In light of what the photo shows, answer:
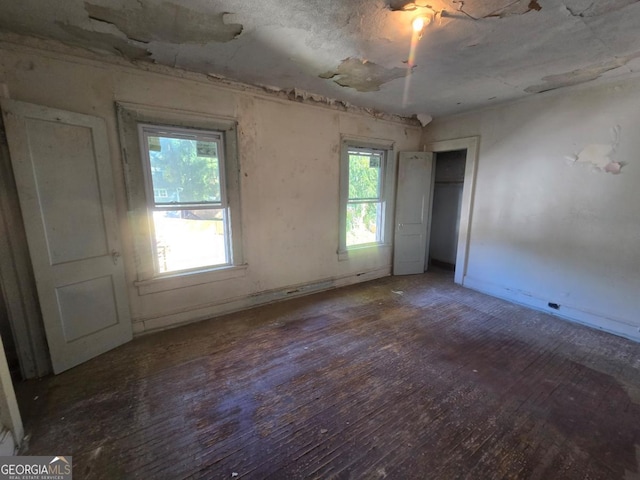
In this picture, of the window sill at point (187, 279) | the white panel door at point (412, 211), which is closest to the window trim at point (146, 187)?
the window sill at point (187, 279)

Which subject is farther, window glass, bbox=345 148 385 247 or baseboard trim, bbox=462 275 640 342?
window glass, bbox=345 148 385 247

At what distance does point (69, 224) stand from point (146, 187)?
70cm

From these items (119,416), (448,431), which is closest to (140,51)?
(119,416)

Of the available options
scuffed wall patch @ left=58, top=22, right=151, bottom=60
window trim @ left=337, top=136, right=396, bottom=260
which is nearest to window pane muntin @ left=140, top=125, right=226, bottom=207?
scuffed wall patch @ left=58, top=22, right=151, bottom=60

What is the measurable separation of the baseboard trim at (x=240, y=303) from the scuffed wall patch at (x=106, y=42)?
2.53m

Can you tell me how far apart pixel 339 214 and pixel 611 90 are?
3.27 metres

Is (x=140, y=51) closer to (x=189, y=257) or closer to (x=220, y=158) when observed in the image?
(x=220, y=158)

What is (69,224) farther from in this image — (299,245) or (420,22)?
(420,22)

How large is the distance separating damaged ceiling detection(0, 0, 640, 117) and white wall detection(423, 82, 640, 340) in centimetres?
40

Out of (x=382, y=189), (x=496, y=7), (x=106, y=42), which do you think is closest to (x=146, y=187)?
(x=106, y=42)

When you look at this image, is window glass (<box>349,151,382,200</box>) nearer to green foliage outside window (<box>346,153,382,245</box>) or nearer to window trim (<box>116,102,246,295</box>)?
green foliage outside window (<box>346,153,382,245</box>)

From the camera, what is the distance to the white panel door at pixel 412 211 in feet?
15.1

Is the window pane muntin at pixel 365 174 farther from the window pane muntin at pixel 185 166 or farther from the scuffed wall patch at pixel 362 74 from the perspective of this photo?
the window pane muntin at pixel 185 166

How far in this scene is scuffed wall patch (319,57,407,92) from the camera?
258 centimetres
